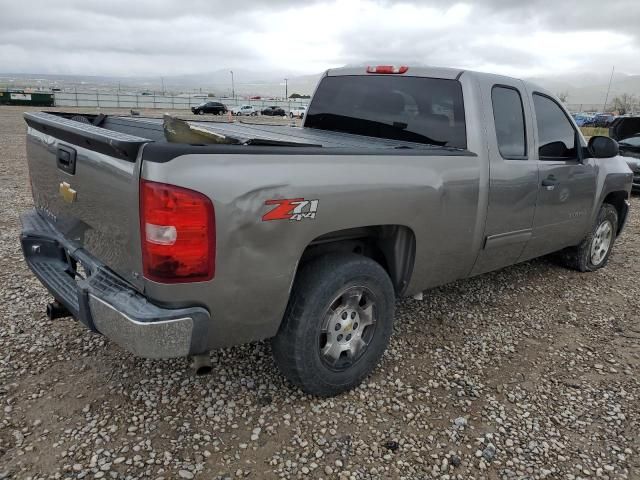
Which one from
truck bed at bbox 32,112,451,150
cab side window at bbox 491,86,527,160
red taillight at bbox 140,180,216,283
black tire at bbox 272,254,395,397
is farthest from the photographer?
cab side window at bbox 491,86,527,160

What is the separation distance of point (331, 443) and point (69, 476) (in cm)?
128

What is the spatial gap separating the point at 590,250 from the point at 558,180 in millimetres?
1577

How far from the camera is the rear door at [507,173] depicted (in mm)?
3539

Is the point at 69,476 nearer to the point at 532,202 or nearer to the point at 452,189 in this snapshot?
the point at 452,189

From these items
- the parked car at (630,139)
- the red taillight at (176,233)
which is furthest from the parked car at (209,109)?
the red taillight at (176,233)

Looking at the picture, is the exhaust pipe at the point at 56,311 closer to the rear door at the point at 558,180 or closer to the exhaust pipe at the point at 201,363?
the exhaust pipe at the point at 201,363

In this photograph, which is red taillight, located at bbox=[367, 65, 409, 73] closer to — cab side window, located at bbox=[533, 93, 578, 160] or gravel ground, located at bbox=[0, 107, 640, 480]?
cab side window, located at bbox=[533, 93, 578, 160]

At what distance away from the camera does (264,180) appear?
225 cm

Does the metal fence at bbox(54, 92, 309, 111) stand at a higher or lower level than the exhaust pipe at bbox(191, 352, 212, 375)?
higher

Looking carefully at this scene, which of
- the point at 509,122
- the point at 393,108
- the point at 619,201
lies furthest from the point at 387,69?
the point at 619,201

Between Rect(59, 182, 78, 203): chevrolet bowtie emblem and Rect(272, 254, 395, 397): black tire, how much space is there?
1.28m

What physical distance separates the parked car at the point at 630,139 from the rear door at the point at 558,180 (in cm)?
715

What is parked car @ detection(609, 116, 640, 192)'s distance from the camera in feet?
34.6

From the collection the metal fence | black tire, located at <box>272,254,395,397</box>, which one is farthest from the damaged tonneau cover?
the metal fence
